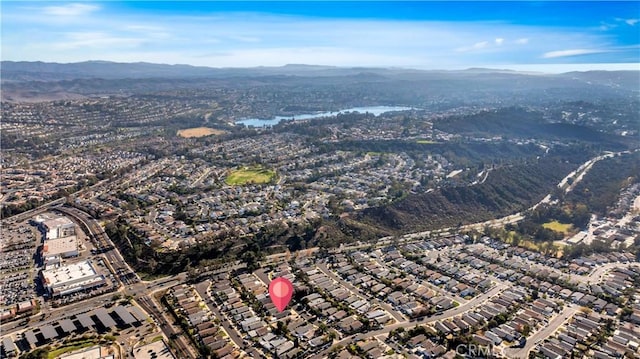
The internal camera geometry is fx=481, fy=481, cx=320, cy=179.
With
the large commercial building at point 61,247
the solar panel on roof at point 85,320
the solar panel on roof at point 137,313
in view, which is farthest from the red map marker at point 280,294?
the large commercial building at point 61,247

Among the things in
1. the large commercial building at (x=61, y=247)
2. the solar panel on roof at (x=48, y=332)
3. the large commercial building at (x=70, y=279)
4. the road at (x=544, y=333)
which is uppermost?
the large commercial building at (x=61, y=247)

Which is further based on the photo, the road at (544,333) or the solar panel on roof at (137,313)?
the solar panel on roof at (137,313)

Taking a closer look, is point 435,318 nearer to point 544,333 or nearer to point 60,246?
point 544,333

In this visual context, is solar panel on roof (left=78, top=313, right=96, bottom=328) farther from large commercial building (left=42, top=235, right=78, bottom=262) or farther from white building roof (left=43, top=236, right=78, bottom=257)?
white building roof (left=43, top=236, right=78, bottom=257)

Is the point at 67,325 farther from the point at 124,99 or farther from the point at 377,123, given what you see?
the point at 124,99

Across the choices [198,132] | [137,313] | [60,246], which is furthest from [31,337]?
[198,132]

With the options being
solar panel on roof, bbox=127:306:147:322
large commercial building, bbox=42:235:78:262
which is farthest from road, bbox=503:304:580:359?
large commercial building, bbox=42:235:78:262

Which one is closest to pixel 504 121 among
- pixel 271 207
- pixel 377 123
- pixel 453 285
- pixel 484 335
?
pixel 377 123

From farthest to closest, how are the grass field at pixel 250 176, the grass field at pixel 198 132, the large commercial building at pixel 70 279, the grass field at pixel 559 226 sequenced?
the grass field at pixel 198 132, the grass field at pixel 250 176, the grass field at pixel 559 226, the large commercial building at pixel 70 279

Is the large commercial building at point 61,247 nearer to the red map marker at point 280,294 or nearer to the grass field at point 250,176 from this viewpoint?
the red map marker at point 280,294
